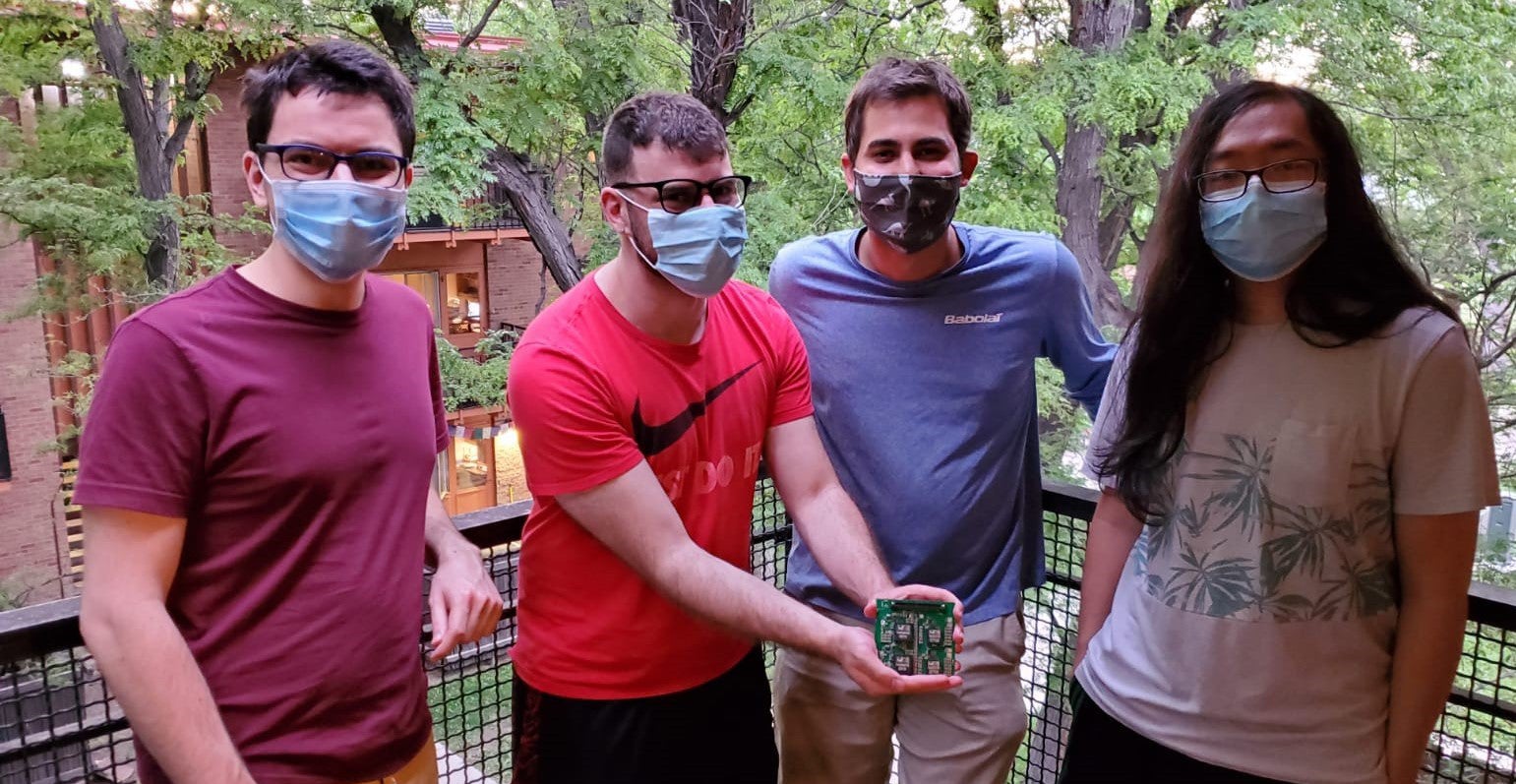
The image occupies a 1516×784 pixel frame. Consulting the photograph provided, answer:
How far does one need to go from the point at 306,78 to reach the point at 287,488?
2.22ft

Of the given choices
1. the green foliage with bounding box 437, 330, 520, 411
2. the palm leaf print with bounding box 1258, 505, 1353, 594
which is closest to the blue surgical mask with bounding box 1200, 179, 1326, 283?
the palm leaf print with bounding box 1258, 505, 1353, 594

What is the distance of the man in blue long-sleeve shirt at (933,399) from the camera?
7.34 feet

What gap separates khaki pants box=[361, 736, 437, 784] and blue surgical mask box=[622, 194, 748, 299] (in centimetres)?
94

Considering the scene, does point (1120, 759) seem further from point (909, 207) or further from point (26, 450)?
point (26, 450)


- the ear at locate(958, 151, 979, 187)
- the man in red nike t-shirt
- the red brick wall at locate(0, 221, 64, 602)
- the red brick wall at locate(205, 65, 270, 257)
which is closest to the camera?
the man in red nike t-shirt

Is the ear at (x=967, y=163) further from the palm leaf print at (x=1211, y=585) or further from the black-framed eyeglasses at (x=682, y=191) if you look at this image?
the palm leaf print at (x=1211, y=585)

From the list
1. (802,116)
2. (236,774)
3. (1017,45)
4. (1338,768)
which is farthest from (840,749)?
(1017,45)

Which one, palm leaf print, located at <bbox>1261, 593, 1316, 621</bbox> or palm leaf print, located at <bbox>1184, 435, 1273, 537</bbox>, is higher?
palm leaf print, located at <bbox>1184, 435, 1273, 537</bbox>

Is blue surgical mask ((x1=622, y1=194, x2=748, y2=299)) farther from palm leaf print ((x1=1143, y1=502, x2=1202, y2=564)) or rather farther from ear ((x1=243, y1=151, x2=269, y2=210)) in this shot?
palm leaf print ((x1=1143, y1=502, x2=1202, y2=564))

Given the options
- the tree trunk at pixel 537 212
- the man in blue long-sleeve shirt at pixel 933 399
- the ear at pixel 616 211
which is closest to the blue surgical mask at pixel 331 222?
the ear at pixel 616 211

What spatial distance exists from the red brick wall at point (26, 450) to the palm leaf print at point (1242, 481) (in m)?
9.72


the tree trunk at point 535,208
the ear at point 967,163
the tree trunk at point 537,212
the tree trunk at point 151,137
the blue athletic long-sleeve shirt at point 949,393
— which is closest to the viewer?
the blue athletic long-sleeve shirt at point 949,393

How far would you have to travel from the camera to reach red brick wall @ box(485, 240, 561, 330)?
12.9 m

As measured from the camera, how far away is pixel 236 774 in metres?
1.51
